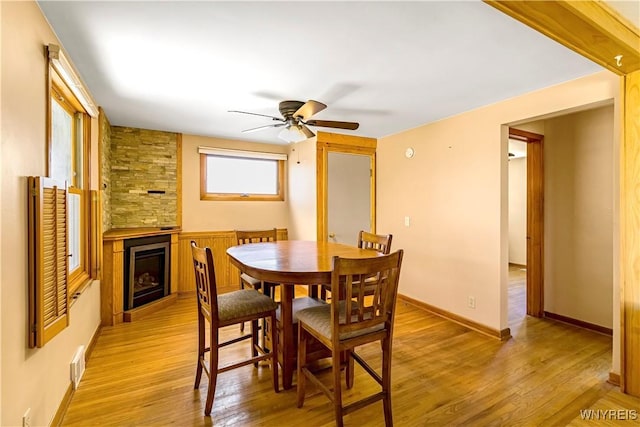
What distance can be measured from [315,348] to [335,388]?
0.53 metres

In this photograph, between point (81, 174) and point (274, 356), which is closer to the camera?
point (274, 356)

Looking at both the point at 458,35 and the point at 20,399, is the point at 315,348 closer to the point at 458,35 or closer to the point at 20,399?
the point at 20,399

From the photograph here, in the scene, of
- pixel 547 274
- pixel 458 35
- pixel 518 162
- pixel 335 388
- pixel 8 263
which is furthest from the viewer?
pixel 518 162

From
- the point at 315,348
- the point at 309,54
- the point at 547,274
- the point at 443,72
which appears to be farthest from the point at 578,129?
the point at 315,348

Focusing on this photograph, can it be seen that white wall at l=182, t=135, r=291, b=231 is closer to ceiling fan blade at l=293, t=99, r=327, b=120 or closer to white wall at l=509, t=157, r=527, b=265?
ceiling fan blade at l=293, t=99, r=327, b=120

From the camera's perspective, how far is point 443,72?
221 cm

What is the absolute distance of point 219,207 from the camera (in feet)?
14.8

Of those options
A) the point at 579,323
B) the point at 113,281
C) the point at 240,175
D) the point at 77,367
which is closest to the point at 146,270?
the point at 113,281

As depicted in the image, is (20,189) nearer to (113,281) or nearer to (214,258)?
(113,281)

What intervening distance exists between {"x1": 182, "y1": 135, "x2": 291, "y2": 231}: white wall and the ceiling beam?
386 centimetres

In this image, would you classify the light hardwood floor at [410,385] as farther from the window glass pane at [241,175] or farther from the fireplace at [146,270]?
the window glass pane at [241,175]

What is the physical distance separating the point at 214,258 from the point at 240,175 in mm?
1315

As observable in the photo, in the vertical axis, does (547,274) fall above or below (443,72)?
below

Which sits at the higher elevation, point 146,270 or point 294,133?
point 294,133
